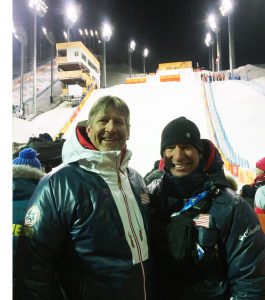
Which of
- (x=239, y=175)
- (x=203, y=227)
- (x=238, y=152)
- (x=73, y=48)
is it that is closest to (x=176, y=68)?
(x=73, y=48)

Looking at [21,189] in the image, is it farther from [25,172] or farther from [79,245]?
[79,245]

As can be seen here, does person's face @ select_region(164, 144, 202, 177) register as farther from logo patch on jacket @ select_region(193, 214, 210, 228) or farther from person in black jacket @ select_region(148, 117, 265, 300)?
logo patch on jacket @ select_region(193, 214, 210, 228)

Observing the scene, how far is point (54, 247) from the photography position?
147cm

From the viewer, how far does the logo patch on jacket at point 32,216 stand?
147 centimetres

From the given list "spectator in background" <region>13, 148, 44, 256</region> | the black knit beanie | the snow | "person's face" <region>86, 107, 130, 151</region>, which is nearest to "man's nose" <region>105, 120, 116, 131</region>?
"person's face" <region>86, 107, 130, 151</region>

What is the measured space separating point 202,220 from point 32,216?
3.27ft

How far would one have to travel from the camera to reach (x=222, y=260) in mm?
1813

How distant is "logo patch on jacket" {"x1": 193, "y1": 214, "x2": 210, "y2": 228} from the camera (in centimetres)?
180

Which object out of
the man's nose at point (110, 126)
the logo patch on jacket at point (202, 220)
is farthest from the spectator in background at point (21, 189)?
the logo patch on jacket at point (202, 220)

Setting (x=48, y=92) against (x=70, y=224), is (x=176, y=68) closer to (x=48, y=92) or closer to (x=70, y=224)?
(x=48, y=92)

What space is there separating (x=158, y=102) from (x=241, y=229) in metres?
20.2

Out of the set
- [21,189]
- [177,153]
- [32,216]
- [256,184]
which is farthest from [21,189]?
[256,184]

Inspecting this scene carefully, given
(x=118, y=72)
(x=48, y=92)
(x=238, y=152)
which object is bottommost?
(x=238, y=152)

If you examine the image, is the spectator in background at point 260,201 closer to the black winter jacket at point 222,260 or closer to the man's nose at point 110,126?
the black winter jacket at point 222,260
